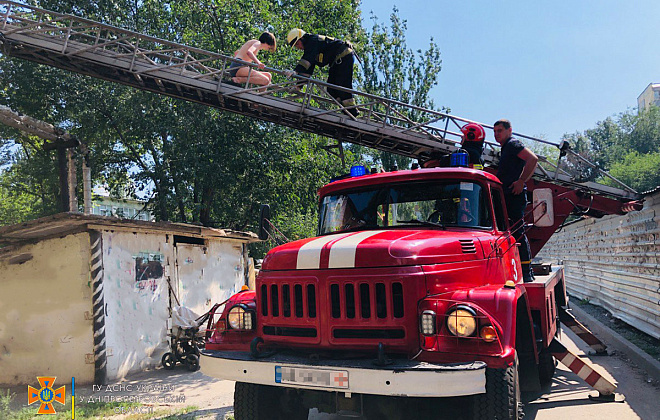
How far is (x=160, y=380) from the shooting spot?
898cm

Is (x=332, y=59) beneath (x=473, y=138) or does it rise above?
above

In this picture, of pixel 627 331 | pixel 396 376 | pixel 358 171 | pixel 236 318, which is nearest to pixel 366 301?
pixel 396 376

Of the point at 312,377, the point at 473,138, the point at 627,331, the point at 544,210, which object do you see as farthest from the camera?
the point at 627,331

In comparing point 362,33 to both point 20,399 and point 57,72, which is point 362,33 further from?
point 20,399

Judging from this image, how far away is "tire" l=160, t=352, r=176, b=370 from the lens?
31.7ft

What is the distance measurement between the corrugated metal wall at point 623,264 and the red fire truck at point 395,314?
16.3 feet

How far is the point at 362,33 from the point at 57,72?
40.7ft

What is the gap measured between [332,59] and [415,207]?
5.39 m

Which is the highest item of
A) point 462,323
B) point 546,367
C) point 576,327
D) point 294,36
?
point 294,36

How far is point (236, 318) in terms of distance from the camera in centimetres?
475

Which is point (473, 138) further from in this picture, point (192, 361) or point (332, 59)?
point (192, 361)

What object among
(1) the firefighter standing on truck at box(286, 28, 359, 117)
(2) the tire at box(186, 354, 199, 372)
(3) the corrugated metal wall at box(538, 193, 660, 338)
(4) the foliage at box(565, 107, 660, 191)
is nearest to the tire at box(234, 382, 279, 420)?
(2) the tire at box(186, 354, 199, 372)

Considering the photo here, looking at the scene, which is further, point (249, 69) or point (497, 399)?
point (249, 69)

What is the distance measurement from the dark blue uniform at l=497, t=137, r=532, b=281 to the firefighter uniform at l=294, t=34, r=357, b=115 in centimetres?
409
